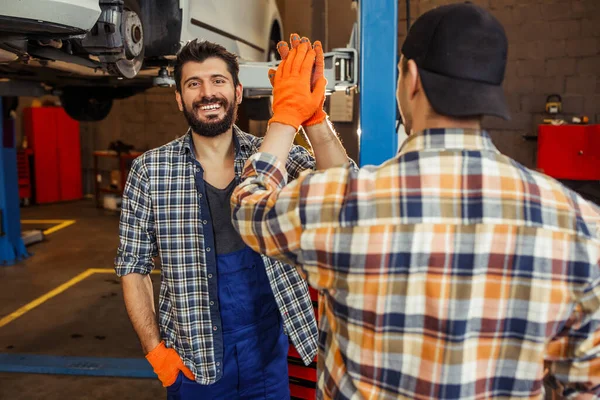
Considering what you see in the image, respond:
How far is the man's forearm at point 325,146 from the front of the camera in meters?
1.36

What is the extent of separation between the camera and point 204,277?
1.74m

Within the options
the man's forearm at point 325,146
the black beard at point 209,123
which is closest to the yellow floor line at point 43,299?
the black beard at point 209,123

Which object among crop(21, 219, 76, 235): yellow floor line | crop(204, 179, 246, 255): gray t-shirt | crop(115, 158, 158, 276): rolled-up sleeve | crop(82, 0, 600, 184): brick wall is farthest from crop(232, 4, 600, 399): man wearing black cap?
crop(21, 219, 76, 235): yellow floor line

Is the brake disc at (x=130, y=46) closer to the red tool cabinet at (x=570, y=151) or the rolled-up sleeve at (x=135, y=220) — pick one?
the rolled-up sleeve at (x=135, y=220)

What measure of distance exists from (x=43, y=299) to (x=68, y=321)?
0.71m

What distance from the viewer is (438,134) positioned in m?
0.99

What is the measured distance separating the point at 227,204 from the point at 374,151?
65 cm

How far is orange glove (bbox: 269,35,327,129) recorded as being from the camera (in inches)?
48.4

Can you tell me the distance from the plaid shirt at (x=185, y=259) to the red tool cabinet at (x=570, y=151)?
503 cm

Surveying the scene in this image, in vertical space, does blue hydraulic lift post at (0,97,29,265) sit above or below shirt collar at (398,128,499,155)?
below

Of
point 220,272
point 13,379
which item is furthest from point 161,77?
point 13,379

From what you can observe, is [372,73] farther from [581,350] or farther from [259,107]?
[259,107]

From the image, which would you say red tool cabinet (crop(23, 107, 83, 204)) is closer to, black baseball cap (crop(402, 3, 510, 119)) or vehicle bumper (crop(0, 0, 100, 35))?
vehicle bumper (crop(0, 0, 100, 35))

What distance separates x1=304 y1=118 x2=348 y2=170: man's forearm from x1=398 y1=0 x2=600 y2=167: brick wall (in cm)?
570
